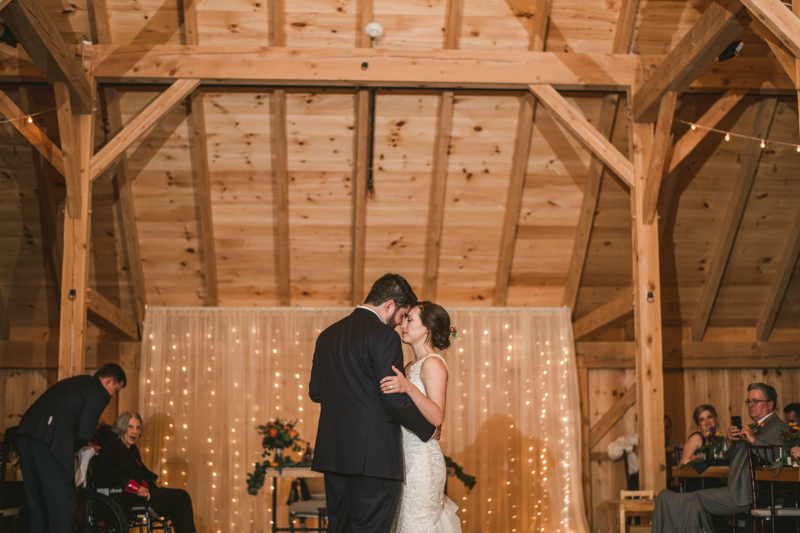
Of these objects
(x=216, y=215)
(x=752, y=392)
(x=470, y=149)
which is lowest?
(x=752, y=392)

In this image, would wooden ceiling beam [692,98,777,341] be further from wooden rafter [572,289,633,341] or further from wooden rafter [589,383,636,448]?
wooden rafter [589,383,636,448]

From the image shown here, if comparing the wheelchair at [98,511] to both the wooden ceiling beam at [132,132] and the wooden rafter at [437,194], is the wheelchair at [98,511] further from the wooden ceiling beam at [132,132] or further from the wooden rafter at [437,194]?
the wooden rafter at [437,194]

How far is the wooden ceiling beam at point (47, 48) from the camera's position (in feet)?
14.1

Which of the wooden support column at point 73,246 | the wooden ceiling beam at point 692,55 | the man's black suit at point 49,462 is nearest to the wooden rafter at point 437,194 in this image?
the wooden ceiling beam at point 692,55

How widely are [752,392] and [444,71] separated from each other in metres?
3.22

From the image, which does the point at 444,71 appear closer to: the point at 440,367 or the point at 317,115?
the point at 317,115

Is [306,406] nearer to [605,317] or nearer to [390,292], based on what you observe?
[605,317]

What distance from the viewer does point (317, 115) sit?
6430 millimetres

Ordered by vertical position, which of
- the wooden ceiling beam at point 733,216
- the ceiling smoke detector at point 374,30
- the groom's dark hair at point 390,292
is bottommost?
the groom's dark hair at point 390,292

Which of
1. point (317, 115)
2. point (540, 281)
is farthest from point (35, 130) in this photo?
point (540, 281)

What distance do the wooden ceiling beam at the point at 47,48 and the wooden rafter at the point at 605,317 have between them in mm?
4701

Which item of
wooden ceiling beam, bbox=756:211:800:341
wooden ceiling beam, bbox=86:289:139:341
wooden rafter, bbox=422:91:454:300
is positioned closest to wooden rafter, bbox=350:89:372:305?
wooden rafter, bbox=422:91:454:300

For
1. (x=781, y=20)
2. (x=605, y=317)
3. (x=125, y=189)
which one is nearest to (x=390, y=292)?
(x=781, y=20)

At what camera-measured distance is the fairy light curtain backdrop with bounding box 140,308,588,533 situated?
7344mm
